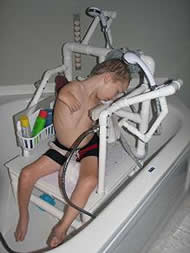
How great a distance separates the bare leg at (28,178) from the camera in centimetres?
104

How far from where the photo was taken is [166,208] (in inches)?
47.0

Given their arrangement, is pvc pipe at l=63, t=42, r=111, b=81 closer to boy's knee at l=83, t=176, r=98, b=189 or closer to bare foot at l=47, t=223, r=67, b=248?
boy's knee at l=83, t=176, r=98, b=189

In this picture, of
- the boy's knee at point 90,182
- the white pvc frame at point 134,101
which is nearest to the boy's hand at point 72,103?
the white pvc frame at point 134,101

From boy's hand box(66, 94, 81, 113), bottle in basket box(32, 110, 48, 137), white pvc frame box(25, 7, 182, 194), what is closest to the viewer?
white pvc frame box(25, 7, 182, 194)

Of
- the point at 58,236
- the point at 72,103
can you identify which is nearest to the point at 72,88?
the point at 72,103

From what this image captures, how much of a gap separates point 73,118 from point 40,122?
0.22 m

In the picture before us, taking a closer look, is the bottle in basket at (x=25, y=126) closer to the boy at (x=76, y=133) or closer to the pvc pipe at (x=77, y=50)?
the boy at (x=76, y=133)

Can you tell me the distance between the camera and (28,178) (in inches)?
41.0

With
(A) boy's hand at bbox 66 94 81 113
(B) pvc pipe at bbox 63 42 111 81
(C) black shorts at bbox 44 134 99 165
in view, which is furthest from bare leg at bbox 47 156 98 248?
(B) pvc pipe at bbox 63 42 111 81

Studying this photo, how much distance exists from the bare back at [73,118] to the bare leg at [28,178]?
0.10 metres

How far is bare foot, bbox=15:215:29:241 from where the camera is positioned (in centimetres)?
111

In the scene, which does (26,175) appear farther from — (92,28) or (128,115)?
(92,28)

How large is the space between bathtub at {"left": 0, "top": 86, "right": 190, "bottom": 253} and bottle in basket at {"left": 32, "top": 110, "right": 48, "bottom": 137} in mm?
239

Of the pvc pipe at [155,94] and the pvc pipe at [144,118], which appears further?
the pvc pipe at [144,118]
